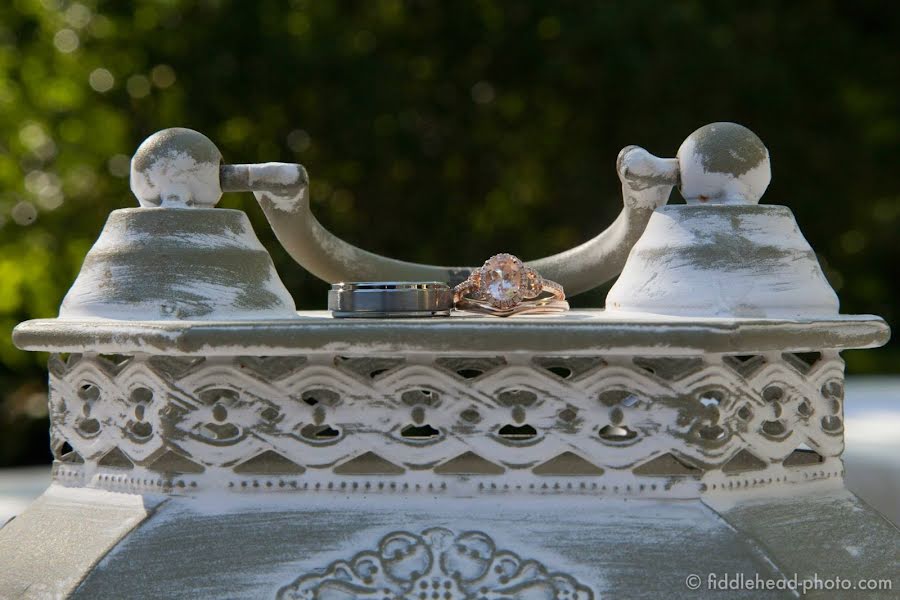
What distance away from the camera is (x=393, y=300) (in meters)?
1.81

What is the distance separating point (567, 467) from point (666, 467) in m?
0.15

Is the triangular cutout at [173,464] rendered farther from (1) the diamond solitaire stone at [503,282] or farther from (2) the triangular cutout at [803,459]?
(2) the triangular cutout at [803,459]

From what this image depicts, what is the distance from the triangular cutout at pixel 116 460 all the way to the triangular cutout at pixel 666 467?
0.77 meters

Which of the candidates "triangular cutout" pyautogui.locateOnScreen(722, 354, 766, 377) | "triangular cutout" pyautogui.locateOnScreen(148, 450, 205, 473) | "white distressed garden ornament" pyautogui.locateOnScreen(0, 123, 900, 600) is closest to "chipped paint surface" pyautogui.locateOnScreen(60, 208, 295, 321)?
"white distressed garden ornament" pyautogui.locateOnScreen(0, 123, 900, 600)

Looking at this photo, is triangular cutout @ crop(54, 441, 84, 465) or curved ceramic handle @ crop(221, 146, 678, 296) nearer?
triangular cutout @ crop(54, 441, 84, 465)

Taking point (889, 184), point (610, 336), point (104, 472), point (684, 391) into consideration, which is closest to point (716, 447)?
point (684, 391)

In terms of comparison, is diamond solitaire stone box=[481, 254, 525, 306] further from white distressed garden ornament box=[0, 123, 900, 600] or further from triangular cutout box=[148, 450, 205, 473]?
triangular cutout box=[148, 450, 205, 473]

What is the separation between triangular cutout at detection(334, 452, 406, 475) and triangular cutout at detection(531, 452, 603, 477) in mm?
201

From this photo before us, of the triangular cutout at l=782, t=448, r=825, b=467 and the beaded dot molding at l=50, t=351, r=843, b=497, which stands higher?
the beaded dot molding at l=50, t=351, r=843, b=497

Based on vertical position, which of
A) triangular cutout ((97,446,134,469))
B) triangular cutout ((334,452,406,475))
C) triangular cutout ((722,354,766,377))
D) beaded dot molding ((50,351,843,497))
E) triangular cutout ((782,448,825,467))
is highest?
triangular cutout ((722,354,766,377))

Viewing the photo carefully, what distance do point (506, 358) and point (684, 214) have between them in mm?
418

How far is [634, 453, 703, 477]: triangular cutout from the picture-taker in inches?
65.0

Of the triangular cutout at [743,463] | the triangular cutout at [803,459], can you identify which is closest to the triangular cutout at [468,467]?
the triangular cutout at [743,463]

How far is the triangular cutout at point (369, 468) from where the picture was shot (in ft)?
5.51
